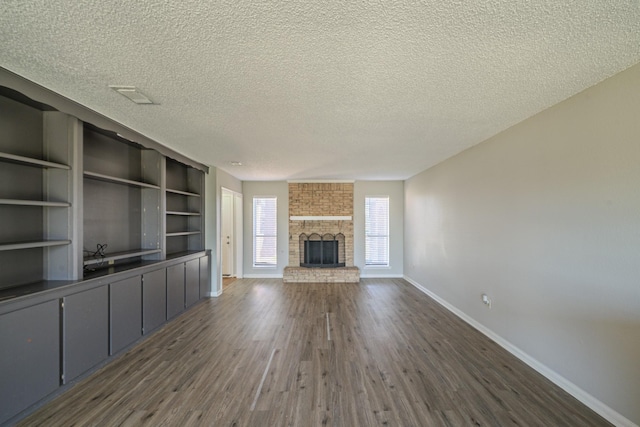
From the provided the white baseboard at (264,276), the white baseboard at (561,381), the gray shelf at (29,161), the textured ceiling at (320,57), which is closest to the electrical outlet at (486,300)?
the white baseboard at (561,381)

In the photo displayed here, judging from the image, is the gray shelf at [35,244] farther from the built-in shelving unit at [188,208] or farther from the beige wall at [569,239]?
the beige wall at [569,239]

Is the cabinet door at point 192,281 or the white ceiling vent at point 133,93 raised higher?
the white ceiling vent at point 133,93

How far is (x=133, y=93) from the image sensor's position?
2.08m

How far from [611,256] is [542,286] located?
0.71m

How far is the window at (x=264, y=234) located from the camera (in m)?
6.64

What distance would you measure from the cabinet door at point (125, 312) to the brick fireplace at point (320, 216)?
3.84 meters

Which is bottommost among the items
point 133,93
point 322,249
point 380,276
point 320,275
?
point 380,276

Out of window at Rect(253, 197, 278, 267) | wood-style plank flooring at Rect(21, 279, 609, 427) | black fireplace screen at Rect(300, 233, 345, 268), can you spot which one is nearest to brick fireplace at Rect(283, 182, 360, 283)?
black fireplace screen at Rect(300, 233, 345, 268)

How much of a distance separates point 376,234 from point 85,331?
19.0ft

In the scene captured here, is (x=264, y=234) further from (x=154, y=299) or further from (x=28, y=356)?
(x=28, y=356)

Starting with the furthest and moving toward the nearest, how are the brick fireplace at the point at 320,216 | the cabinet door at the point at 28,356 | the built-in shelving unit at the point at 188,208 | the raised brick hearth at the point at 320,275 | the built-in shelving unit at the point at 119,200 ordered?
the brick fireplace at the point at 320,216
the raised brick hearth at the point at 320,275
the built-in shelving unit at the point at 188,208
the built-in shelving unit at the point at 119,200
the cabinet door at the point at 28,356

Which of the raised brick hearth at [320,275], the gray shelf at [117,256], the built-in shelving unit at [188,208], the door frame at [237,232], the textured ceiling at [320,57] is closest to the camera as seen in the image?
the textured ceiling at [320,57]

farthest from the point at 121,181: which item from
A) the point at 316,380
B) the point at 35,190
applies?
the point at 316,380

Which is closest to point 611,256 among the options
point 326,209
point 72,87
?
point 72,87
